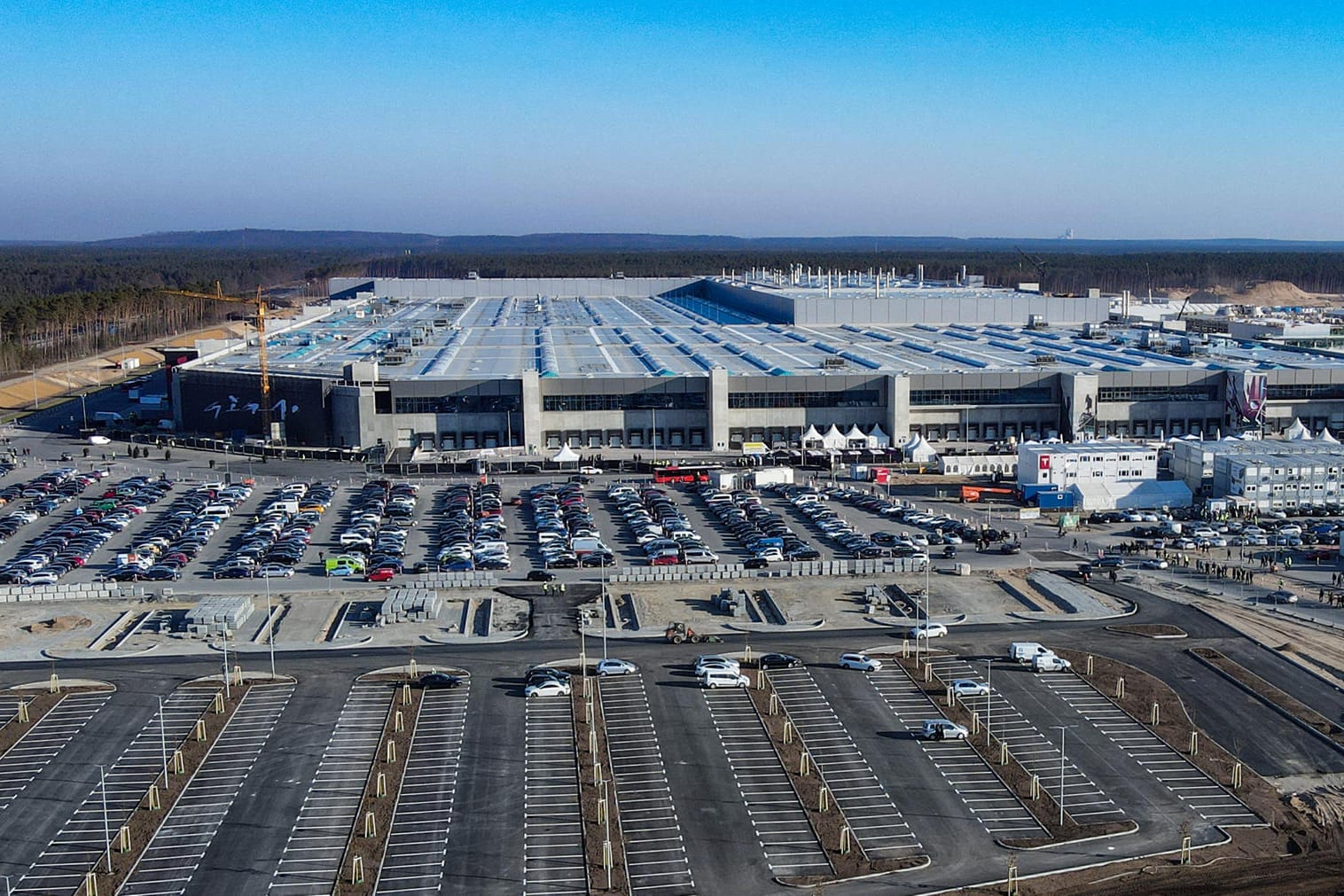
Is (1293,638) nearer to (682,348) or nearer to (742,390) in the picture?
(742,390)

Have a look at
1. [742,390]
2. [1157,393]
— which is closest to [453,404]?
[742,390]

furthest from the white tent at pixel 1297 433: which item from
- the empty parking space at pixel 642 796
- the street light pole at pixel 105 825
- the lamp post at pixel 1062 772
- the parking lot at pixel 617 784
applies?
the street light pole at pixel 105 825

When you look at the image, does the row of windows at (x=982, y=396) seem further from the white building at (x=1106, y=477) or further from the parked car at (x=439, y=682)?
the parked car at (x=439, y=682)

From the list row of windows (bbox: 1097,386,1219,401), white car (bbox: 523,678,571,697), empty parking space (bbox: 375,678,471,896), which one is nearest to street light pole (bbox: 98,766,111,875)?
empty parking space (bbox: 375,678,471,896)

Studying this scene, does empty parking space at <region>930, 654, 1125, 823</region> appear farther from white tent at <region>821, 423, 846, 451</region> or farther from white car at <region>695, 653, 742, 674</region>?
white tent at <region>821, 423, 846, 451</region>

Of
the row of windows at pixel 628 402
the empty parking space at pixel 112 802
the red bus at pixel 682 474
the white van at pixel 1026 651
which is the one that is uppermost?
the row of windows at pixel 628 402

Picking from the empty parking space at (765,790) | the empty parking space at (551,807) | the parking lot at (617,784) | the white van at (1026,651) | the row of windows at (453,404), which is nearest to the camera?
the empty parking space at (551,807)
